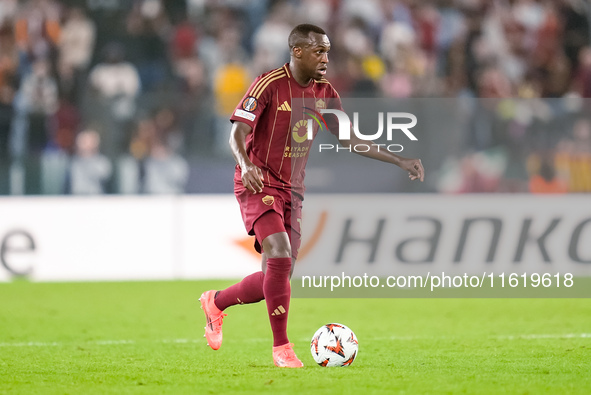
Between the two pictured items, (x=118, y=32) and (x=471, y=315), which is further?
(x=118, y=32)

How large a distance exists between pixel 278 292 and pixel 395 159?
1180mm

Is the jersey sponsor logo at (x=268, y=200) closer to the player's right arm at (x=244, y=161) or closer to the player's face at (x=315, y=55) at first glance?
the player's right arm at (x=244, y=161)

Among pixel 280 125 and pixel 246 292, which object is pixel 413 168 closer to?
pixel 280 125

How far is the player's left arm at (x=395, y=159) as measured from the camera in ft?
20.4

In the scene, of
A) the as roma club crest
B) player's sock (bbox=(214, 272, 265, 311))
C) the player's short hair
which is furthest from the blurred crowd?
the player's short hair

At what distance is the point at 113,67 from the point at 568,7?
24.6ft

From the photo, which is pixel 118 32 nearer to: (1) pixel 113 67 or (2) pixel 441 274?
(1) pixel 113 67

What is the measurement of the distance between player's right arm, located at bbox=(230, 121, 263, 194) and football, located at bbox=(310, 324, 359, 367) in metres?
1.00

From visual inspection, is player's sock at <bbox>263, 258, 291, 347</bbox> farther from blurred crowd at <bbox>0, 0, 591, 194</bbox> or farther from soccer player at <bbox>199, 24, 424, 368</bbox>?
blurred crowd at <bbox>0, 0, 591, 194</bbox>

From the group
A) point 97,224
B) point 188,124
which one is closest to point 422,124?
point 188,124

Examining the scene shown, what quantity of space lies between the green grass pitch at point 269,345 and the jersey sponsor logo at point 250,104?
5.32 feet

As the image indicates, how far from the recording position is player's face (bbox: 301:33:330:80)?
6066mm

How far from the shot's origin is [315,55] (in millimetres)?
6070

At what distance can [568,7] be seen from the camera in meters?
16.0
